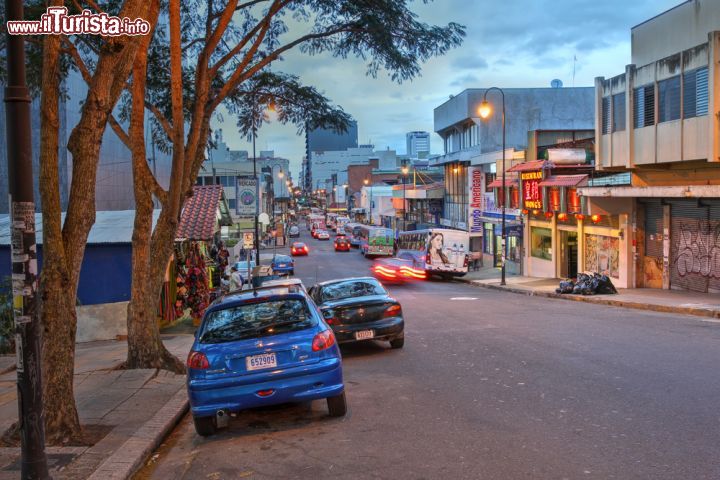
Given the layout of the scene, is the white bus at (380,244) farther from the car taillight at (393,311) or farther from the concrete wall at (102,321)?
the car taillight at (393,311)

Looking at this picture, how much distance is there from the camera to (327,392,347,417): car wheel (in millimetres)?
8492

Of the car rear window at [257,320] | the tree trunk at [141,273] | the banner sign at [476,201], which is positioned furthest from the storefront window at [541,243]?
the car rear window at [257,320]

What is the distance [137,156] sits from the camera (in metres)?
12.5

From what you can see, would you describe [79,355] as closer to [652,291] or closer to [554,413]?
[554,413]

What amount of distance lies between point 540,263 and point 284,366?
34.7m

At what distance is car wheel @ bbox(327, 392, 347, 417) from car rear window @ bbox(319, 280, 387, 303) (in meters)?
5.66

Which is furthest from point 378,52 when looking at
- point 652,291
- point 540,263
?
point 540,263

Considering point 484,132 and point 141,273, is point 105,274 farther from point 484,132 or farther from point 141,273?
point 484,132

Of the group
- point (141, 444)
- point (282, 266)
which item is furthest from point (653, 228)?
point (141, 444)

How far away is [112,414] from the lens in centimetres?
927

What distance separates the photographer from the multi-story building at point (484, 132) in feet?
171

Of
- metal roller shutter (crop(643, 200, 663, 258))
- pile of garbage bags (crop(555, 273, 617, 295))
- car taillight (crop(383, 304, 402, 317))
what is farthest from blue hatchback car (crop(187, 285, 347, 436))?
metal roller shutter (crop(643, 200, 663, 258))

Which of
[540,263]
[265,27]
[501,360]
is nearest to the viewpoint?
[501,360]

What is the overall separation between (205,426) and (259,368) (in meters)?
0.95
